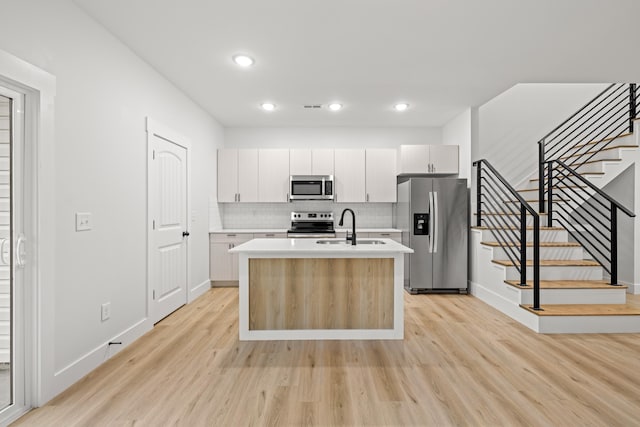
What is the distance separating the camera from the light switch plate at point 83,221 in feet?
8.15

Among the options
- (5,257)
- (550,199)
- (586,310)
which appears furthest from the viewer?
(550,199)

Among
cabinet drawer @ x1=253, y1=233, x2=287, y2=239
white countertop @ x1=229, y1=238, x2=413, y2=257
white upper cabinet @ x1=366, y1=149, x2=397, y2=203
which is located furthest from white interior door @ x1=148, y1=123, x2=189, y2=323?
white upper cabinet @ x1=366, y1=149, x2=397, y2=203

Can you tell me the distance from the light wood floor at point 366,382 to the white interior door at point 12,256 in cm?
22

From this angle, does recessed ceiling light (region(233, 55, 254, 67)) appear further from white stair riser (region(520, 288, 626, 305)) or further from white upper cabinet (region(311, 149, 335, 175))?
white stair riser (region(520, 288, 626, 305))

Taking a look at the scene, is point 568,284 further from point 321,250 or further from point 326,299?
point 321,250

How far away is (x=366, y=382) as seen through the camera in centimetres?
243

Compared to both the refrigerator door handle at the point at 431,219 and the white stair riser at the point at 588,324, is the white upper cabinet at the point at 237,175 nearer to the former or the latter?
the refrigerator door handle at the point at 431,219

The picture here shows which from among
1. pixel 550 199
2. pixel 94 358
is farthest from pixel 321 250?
pixel 550 199

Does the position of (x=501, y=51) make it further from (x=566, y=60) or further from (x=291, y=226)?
(x=291, y=226)

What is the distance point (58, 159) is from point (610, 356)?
14.1ft

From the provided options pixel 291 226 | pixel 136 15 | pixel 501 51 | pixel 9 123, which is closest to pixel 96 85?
pixel 136 15

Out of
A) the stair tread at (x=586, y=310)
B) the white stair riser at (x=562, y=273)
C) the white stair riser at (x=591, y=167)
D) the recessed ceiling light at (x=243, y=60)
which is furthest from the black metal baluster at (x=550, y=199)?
the recessed ceiling light at (x=243, y=60)

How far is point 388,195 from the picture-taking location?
5.93 m

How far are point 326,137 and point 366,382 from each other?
452cm
